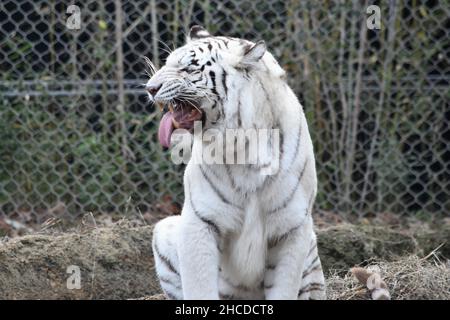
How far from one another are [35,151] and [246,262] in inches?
98.7

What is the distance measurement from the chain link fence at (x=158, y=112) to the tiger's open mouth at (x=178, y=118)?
7.23 ft

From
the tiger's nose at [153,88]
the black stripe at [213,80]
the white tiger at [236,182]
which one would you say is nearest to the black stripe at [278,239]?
the white tiger at [236,182]

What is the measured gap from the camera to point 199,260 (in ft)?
11.0

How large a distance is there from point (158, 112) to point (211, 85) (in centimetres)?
240

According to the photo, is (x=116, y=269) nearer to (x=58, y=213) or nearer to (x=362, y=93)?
(x=58, y=213)

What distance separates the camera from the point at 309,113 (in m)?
5.86

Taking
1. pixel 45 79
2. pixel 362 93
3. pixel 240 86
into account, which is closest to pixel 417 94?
pixel 362 93

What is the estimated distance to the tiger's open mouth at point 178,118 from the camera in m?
3.34

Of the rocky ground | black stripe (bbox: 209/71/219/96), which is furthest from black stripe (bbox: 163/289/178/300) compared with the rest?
black stripe (bbox: 209/71/219/96)

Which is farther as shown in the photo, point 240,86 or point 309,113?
point 309,113

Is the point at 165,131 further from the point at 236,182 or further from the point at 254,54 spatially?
the point at 254,54

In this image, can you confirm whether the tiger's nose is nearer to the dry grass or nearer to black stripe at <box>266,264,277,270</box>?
black stripe at <box>266,264,277,270</box>

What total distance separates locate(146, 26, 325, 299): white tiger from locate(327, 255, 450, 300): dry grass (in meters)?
0.77

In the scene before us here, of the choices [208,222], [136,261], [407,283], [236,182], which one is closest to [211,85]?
[236,182]
